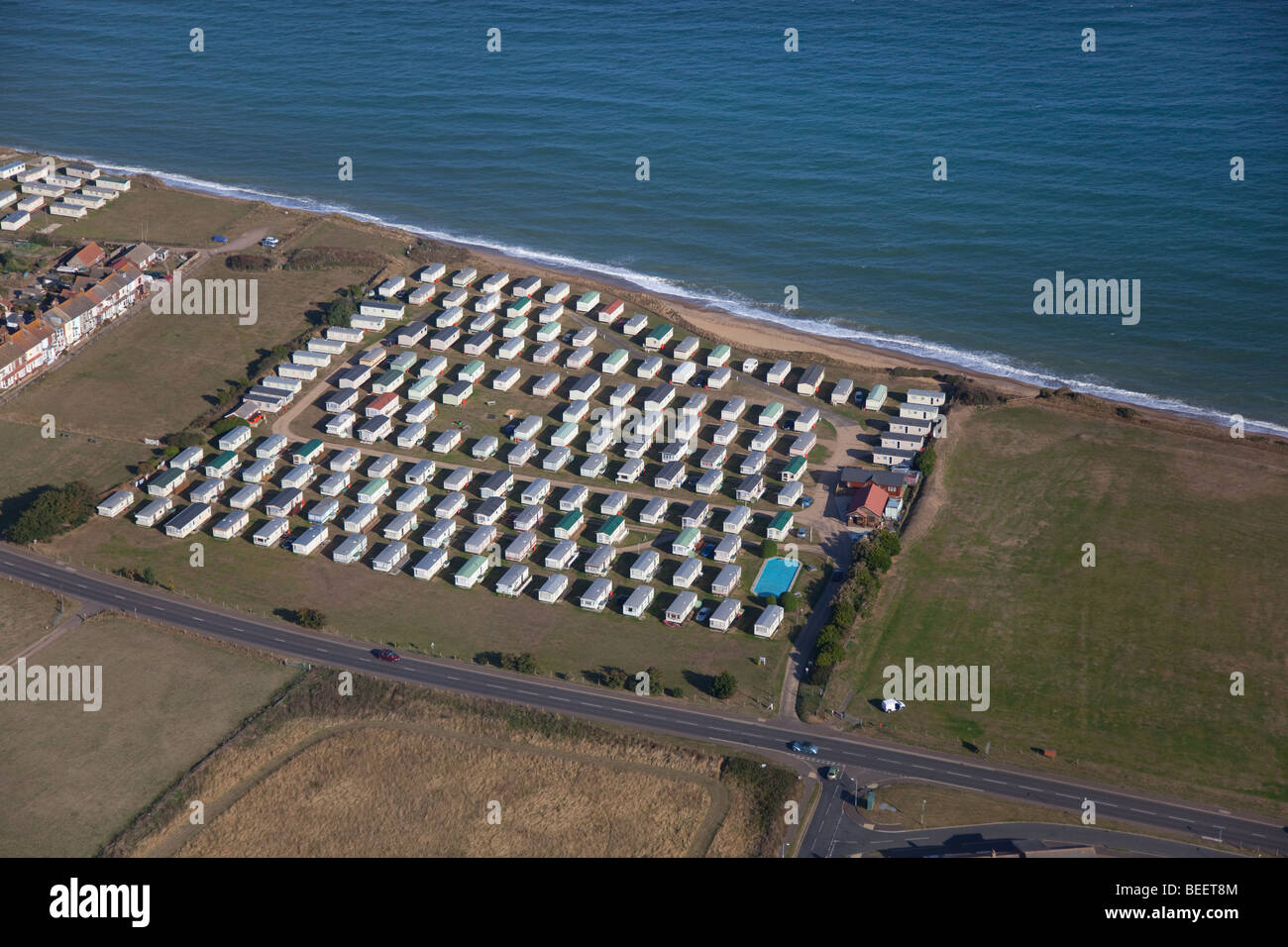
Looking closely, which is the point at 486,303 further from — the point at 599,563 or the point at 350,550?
the point at 599,563

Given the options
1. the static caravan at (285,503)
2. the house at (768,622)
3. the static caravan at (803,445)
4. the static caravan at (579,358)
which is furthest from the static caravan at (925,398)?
the static caravan at (285,503)

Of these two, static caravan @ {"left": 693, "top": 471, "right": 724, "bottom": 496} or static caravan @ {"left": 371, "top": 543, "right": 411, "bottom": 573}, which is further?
static caravan @ {"left": 693, "top": 471, "right": 724, "bottom": 496}

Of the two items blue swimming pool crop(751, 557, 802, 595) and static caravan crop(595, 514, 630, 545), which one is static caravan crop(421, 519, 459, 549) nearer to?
static caravan crop(595, 514, 630, 545)

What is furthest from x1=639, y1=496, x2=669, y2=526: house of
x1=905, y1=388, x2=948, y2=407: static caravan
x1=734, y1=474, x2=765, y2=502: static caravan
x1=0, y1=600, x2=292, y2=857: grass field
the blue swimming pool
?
x1=0, y1=600, x2=292, y2=857: grass field

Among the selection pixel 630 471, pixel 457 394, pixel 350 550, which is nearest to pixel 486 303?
pixel 457 394

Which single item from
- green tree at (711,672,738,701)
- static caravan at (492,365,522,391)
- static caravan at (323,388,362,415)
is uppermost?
static caravan at (492,365,522,391)

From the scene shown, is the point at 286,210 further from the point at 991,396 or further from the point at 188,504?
the point at 991,396

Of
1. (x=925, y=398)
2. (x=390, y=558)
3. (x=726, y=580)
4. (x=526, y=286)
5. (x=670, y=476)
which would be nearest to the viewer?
(x=726, y=580)

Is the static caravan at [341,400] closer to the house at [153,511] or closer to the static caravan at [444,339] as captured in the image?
the static caravan at [444,339]
